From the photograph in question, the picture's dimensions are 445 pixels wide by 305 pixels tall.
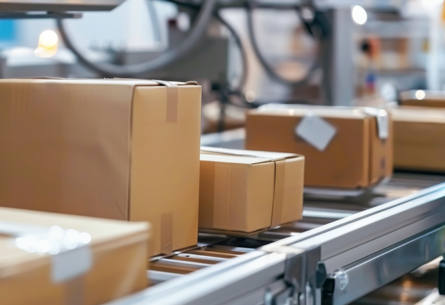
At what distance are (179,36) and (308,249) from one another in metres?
2.82

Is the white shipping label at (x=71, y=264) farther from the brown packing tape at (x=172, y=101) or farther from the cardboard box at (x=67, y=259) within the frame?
the brown packing tape at (x=172, y=101)

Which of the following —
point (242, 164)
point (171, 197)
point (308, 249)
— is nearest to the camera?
point (308, 249)

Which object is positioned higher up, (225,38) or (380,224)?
(225,38)

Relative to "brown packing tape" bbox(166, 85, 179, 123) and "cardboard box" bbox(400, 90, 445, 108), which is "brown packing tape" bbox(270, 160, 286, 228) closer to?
"brown packing tape" bbox(166, 85, 179, 123)

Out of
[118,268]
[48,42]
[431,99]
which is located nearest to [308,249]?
[118,268]

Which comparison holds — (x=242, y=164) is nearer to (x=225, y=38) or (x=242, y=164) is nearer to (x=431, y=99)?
(x=431, y=99)

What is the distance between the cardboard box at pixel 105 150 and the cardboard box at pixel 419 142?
1.07 metres

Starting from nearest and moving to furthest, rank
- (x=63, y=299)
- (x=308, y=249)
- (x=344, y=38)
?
(x=63, y=299)
(x=308, y=249)
(x=344, y=38)

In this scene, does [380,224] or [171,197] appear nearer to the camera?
[171,197]

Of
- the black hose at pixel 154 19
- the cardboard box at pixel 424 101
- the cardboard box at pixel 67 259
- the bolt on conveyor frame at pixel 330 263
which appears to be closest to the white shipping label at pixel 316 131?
the bolt on conveyor frame at pixel 330 263

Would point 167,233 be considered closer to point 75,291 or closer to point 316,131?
point 75,291

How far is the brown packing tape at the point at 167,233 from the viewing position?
1.11 m

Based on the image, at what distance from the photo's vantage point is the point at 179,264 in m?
1.07

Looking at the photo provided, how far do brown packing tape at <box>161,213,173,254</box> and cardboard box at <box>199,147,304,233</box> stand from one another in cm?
13
